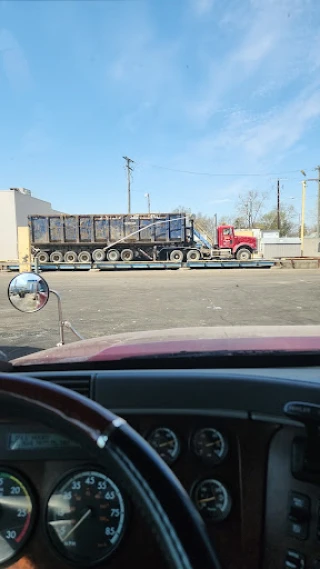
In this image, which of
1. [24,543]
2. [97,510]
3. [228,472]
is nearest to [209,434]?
[228,472]

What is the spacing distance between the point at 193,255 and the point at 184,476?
85.9 feet

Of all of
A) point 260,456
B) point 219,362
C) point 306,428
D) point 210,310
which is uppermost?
point 219,362

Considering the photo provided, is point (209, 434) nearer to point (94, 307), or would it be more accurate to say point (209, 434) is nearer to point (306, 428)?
point (306, 428)

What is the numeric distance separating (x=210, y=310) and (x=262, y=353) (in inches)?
305

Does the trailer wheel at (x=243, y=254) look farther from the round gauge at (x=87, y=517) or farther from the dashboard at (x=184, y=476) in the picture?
the round gauge at (x=87, y=517)

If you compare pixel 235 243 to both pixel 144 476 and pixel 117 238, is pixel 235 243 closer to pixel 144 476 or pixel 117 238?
pixel 117 238

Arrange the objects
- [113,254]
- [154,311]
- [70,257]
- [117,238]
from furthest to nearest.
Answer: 1. [70,257]
2. [113,254]
3. [117,238]
4. [154,311]

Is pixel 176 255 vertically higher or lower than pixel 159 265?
higher

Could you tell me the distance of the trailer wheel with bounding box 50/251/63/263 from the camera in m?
27.9

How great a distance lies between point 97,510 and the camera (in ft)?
4.83

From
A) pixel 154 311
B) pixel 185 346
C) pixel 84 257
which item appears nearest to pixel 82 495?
pixel 185 346

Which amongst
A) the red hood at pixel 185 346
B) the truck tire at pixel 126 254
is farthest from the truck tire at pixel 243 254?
the red hood at pixel 185 346

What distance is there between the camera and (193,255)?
27609mm

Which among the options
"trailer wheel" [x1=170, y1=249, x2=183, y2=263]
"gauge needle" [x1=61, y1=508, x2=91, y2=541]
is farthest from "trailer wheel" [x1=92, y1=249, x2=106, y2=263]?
"gauge needle" [x1=61, y1=508, x2=91, y2=541]
